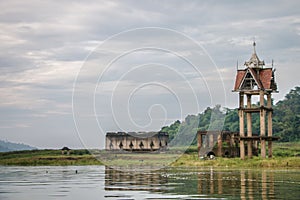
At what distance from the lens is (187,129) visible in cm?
18238

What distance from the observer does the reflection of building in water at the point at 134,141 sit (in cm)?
13662

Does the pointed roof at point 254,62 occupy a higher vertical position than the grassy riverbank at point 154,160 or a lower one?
higher

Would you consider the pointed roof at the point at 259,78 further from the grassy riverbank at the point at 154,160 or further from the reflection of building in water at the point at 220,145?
the reflection of building in water at the point at 220,145

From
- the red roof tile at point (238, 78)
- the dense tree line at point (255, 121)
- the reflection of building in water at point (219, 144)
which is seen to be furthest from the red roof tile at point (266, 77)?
the dense tree line at point (255, 121)

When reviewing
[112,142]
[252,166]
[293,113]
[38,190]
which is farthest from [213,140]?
[293,113]

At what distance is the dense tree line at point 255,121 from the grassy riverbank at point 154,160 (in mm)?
30876

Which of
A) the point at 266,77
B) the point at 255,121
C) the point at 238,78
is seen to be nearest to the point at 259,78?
the point at 266,77

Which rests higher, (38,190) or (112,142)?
(112,142)

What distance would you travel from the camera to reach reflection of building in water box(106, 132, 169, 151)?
137 metres

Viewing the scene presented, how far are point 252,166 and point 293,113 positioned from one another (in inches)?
3734

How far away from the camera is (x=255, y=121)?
558ft

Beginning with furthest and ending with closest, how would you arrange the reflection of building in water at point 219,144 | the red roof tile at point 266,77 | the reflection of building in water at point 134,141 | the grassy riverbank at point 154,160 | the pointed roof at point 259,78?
1. the reflection of building in water at point 134,141
2. the reflection of building in water at point 219,144
3. the red roof tile at point 266,77
4. the pointed roof at point 259,78
5. the grassy riverbank at point 154,160

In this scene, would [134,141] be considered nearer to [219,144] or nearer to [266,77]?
[219,144]

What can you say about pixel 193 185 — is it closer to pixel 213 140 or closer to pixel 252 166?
pixel 252 166
